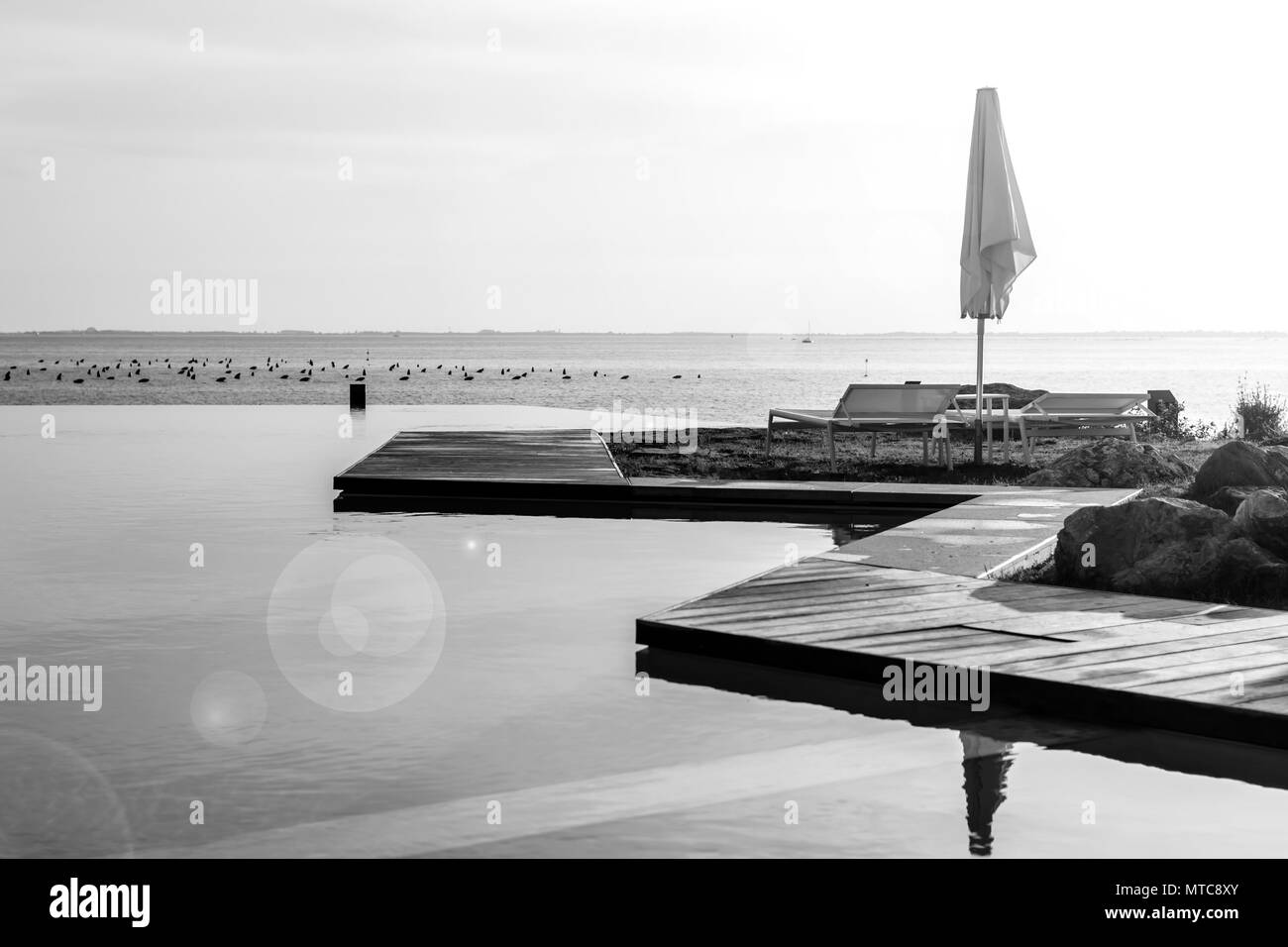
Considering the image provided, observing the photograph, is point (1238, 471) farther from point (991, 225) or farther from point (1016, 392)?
point (1016, 392)

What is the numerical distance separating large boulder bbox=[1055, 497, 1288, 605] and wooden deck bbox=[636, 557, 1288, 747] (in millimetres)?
293

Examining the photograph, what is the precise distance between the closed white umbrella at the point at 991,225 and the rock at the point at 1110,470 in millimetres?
1173

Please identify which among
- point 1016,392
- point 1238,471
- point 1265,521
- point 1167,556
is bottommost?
point 1167,556

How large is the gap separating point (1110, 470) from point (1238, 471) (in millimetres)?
2880

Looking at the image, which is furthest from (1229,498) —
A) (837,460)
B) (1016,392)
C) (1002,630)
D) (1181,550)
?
(1016,392)

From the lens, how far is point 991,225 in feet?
40.6

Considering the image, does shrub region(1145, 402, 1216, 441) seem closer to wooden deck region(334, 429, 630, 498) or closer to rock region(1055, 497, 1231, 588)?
wooden deck region(334, 429, 630, 498)

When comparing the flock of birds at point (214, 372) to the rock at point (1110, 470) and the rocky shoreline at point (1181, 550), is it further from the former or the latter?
the rocky shoreline at point (1181, 550)

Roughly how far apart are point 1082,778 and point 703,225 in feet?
254

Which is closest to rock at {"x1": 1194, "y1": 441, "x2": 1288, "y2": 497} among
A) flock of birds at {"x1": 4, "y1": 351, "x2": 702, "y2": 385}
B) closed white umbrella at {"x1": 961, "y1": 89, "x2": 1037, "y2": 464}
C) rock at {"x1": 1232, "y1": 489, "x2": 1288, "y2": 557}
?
rock at {"x1": 1232, "y1": 489, "x2": 1288, "y2": 557}
